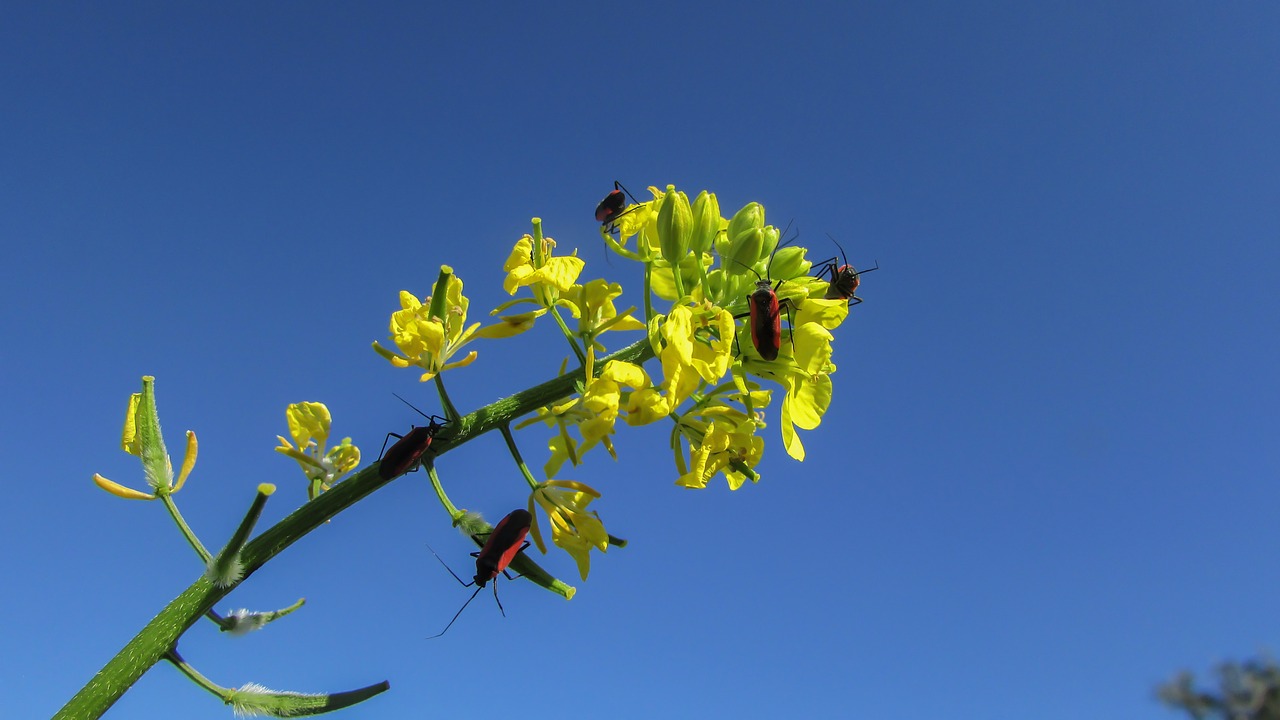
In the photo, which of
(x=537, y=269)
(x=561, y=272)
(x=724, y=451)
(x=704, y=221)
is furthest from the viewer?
(x=704, y=221)

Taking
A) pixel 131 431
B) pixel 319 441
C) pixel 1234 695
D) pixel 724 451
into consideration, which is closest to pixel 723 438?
pixel 724 451

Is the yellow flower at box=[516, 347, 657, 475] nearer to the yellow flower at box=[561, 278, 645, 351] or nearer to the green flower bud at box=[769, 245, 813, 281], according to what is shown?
the yellow flower at box=[561, 278, 645, 351]

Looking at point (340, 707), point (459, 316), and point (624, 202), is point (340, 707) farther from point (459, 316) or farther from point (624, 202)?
point (624, 202)

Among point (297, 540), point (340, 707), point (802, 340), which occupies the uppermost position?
point (802, 340)

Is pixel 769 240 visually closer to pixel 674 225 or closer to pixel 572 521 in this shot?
pixel 674 225

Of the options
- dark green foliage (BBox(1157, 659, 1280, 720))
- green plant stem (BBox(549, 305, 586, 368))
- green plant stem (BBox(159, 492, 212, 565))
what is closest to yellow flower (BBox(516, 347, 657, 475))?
green plant stem (BBox(549, 305, 586, 368))

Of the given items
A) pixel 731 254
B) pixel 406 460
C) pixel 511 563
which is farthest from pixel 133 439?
pixel 731 254
